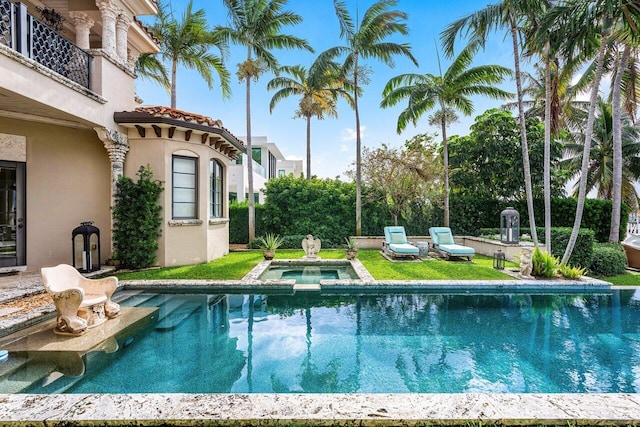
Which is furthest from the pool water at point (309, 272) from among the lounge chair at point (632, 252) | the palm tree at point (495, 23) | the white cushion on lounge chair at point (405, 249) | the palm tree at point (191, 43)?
the lounge chair at point (632, 252)

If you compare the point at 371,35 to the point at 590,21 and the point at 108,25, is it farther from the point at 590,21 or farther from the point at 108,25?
the point at 108,25

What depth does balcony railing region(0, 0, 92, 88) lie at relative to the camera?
6293 mm

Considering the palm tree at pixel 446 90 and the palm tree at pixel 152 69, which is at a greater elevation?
the palm tree at pixel 152 69

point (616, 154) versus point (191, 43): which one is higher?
point (191, 43)

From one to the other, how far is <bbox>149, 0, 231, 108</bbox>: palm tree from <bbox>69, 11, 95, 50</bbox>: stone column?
553 cm

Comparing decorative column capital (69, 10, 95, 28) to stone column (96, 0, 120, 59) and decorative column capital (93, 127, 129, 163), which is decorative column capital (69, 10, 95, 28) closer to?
stone column (96, 0, 120, 59)

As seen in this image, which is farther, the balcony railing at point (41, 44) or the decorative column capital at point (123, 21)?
the decorative column capital at point (123, 21)

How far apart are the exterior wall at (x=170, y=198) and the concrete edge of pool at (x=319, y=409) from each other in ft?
24.1

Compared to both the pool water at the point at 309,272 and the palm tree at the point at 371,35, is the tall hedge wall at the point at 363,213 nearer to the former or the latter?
the pool water at the point at 309,272

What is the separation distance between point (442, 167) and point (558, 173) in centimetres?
698

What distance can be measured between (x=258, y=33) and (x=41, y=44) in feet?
30.0

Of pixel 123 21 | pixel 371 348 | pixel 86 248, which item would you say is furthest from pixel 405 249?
pixel 123 21

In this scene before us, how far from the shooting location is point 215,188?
12.4 meters

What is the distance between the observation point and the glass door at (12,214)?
28.7 ft
